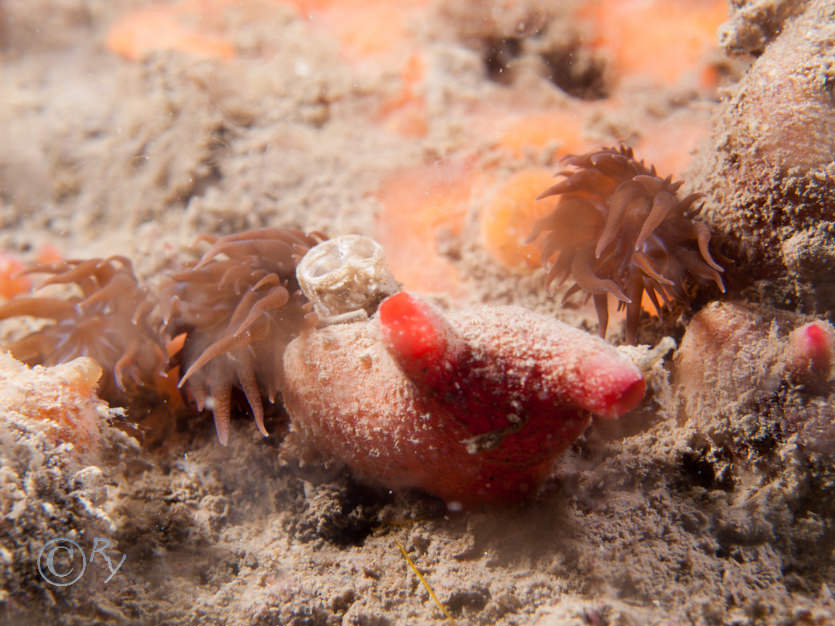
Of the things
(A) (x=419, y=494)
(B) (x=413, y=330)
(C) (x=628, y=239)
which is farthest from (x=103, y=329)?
(C) (x=628, y=239)

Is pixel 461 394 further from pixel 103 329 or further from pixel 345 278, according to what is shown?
pixel 103 329

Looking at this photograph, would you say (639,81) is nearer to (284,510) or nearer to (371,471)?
(371,471)

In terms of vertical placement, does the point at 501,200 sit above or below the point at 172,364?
above

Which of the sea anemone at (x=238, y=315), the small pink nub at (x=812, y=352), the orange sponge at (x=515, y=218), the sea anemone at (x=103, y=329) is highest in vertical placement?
the small pink nub at (x=812, y=352)

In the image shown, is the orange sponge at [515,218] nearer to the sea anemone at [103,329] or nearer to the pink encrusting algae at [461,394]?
the pink encrusting algae at [461,394]

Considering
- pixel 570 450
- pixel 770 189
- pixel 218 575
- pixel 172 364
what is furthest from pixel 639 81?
pixel 218 575

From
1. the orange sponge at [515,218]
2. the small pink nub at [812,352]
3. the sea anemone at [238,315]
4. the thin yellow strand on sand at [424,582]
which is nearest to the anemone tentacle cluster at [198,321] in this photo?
the sea anemone at [238,315]

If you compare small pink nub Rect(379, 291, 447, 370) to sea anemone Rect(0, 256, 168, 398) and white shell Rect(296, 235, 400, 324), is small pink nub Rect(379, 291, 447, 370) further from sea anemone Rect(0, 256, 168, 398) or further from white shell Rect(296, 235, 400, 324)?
sea anemone Rect(0, 256, 168, 398)
